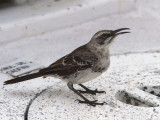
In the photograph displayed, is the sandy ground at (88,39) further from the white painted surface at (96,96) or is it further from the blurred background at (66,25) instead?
the white painted surface at (96,96)

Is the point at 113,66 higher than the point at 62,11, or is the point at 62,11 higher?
the point at 62,11

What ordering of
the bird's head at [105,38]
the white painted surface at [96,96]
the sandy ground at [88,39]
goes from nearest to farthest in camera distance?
the white painted surface at [96,96] → the bird's head at [105,38] → the sandy ground at [88,39]

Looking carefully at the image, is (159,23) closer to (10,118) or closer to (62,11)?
(62,11)

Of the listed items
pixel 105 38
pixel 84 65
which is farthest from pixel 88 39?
pixel 84 65

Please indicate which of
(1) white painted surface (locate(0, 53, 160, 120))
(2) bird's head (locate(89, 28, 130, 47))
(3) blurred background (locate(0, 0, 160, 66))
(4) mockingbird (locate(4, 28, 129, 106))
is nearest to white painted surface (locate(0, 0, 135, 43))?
(3) blurred background (locate(0, 0, 160, 66))

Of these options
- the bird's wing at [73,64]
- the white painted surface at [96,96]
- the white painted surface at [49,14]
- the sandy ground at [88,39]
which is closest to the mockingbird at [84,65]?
the bird's wing at [73,64]

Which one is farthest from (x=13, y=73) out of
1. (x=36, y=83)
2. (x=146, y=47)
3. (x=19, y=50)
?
(x=146, y=47)
